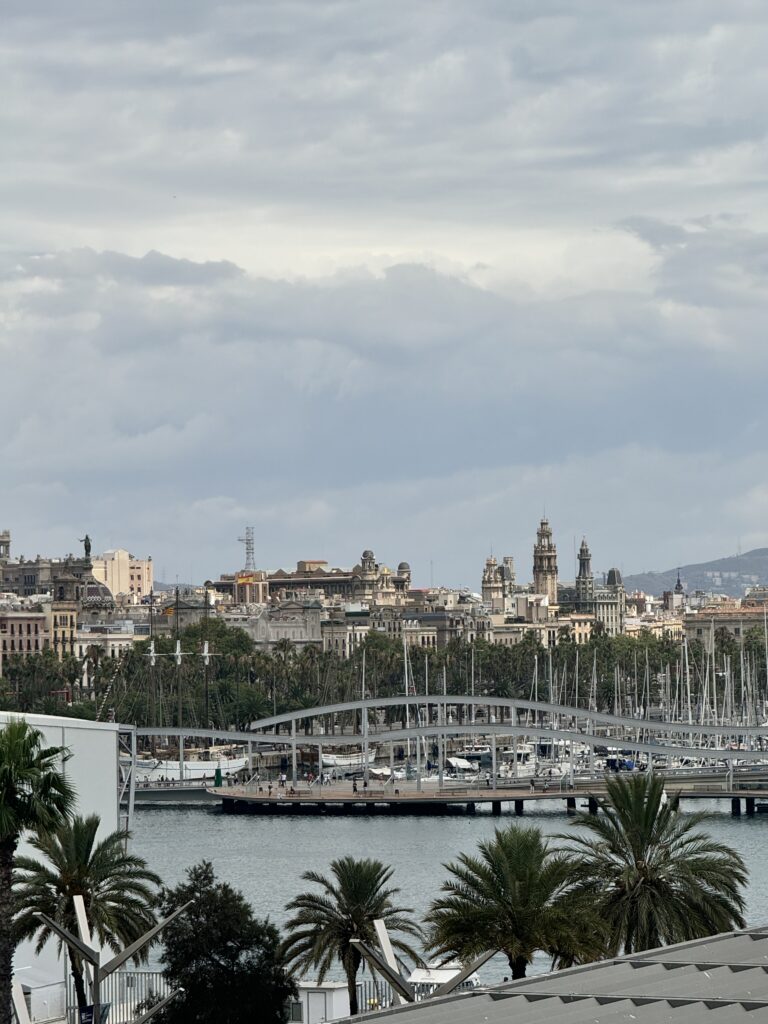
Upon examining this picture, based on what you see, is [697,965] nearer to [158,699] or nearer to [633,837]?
[633,837]

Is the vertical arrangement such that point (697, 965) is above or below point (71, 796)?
below

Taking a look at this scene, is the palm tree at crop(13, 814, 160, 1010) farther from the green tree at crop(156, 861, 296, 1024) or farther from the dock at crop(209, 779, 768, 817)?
the dock at crop(209, 779, 768, 817)

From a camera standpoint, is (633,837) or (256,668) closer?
(633,837)

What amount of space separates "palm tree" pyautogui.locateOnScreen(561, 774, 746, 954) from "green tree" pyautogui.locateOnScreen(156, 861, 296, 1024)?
442cm

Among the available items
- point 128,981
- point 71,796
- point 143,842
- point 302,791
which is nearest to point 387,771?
point 302,791

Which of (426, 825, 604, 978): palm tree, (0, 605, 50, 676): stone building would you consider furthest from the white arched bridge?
(426, 825, 604, 978): palm tree

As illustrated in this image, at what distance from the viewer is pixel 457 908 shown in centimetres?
3275

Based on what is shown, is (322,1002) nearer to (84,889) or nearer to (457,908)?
(84,889)

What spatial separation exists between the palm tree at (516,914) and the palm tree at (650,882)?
23.1 inches

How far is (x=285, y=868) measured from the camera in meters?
78.2

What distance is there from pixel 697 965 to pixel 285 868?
55097 millimetres

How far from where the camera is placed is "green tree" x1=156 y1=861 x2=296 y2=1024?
105 ft

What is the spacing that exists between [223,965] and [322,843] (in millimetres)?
56701

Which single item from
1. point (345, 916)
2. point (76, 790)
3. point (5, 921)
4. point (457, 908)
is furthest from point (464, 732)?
point (5, 921)
